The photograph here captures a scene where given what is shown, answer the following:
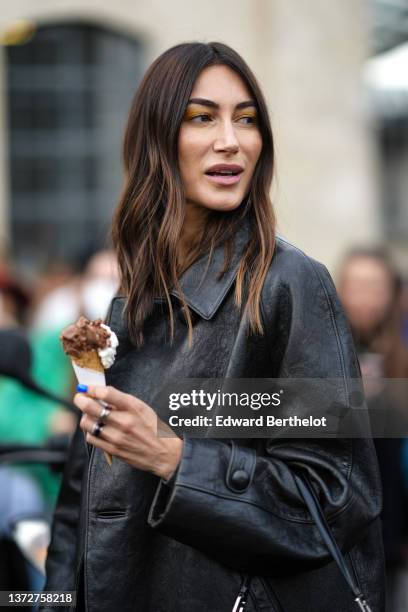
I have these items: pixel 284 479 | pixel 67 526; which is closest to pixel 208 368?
pixel 284 479

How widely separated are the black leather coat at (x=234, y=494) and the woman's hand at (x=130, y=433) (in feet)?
0.12

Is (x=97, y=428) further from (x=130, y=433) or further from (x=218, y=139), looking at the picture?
(x=218, y=139)

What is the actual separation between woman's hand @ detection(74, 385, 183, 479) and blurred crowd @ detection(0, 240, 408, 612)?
195 centimetres

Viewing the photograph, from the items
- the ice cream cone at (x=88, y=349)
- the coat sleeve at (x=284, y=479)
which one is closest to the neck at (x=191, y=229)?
the coat sleeve at (x=284, y=479)

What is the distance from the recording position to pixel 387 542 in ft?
15.0

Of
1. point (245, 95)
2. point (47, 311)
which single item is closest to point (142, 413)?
point (245, 95)

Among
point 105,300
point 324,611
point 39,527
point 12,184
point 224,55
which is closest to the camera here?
point 324,611

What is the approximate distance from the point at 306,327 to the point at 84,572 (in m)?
0.70

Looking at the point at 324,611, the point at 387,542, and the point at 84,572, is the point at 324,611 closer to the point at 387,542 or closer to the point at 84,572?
the point at 84,572

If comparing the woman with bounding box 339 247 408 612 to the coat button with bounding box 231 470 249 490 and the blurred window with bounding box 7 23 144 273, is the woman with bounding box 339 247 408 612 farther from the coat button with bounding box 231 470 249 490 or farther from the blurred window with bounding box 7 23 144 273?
the blurred window with bounding box 7 23 144 273

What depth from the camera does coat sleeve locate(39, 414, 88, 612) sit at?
2523mm

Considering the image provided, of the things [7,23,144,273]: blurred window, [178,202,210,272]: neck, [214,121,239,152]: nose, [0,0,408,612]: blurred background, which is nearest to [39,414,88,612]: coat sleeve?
[178,202,210,272]: neck

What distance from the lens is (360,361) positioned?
187 inches

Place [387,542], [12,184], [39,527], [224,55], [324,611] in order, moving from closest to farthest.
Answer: [324,611], [224,55], [39,527], [387,542], [12,184]
